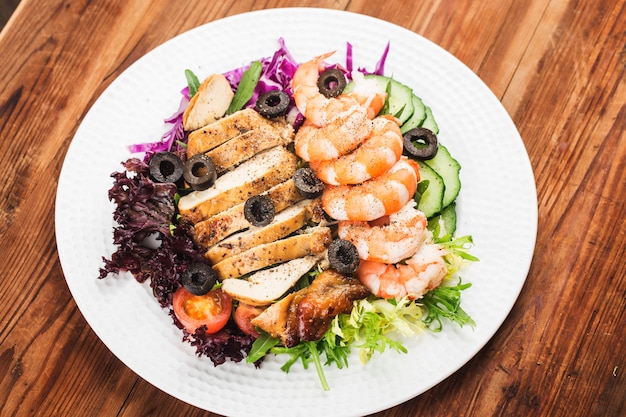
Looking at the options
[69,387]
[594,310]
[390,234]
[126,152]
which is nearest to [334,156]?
[390,234]

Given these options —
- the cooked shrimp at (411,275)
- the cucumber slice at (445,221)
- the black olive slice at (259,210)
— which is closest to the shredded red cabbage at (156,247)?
the black olive slice at (259,210)

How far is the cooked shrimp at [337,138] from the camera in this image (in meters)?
3.21

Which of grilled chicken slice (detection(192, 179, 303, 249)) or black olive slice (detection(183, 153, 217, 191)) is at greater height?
black olive slice (detection(183, 153, 217, 191))

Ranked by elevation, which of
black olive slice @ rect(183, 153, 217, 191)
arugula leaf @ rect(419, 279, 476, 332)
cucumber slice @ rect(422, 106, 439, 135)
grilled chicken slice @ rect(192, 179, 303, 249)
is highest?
black olive slice @ rect(183, 153, 217, 191)

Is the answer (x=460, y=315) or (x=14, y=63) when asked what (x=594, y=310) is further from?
(x=14, y=63)

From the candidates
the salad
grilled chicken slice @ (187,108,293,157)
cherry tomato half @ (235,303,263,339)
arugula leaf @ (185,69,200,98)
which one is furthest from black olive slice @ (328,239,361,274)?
arugula leaf @ (185,69,200,98)

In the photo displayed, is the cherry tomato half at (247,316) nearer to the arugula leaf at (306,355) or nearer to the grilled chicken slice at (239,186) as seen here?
the arugula leaf at (306,355)

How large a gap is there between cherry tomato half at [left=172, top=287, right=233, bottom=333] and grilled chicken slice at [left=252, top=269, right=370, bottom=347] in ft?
0.75

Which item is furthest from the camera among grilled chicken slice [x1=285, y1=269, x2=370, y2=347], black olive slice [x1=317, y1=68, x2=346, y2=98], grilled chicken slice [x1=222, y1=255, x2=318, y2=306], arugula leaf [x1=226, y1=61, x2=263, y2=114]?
arugula leaf [x1=226, y1=61, x2=263, y2=114]

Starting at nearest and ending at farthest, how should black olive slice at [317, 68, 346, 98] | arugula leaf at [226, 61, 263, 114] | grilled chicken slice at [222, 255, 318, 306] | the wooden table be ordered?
grilled chicken slice at [222, 255, 318, 306] → the wooden table → black olive slice at [317, 68, 346, 98] → arugula leaf at [226, 61, 263, 114]

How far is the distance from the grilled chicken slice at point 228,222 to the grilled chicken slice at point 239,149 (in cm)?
26

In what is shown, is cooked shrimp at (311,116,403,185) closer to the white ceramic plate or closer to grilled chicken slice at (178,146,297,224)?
grilled chicken slice at (178,146,297,224)

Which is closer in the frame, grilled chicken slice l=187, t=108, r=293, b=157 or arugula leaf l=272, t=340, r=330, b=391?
arugula leaf l=272, t=340, r=330, b=391

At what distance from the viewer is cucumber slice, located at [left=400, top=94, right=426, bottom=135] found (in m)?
3.57
